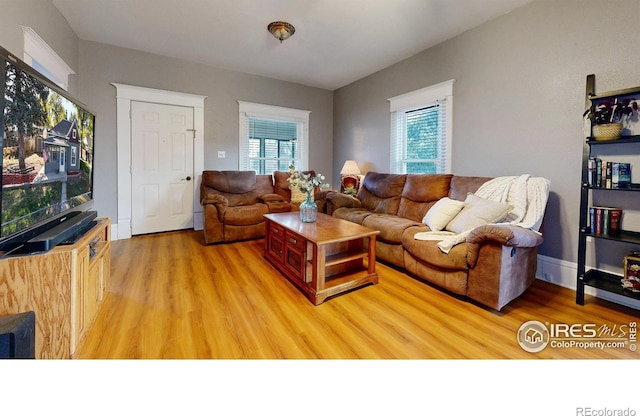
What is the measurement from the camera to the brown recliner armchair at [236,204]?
3.56 m

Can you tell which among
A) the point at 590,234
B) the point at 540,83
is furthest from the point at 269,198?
the point at 590,234

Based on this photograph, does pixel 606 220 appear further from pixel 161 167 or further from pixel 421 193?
pixel 161 167

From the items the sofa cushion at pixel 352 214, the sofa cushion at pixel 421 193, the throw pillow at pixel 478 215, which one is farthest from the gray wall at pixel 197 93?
the throw pillow at pixel 478 215

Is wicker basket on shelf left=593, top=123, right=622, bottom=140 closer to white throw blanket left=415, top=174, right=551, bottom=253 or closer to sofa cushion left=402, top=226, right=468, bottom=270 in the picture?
white throw blanket left=415, top=174, right=551, bottom=253

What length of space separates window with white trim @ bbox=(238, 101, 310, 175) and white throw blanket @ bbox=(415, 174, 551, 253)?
10.9 ft

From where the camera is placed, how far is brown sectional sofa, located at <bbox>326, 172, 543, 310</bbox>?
187cm

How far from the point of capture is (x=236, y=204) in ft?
13.5

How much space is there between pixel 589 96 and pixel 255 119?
4184 millimetres

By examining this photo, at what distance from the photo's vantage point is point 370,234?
229 cm

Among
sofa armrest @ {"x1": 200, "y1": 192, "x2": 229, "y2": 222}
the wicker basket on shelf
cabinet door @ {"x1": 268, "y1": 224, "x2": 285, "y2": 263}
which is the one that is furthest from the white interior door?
the wicker basket on shelf

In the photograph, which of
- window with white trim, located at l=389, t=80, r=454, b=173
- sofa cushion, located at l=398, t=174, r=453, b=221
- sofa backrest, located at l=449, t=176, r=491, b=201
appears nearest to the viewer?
sofa backrest, located at l=449, t=176, r=491, b=201
